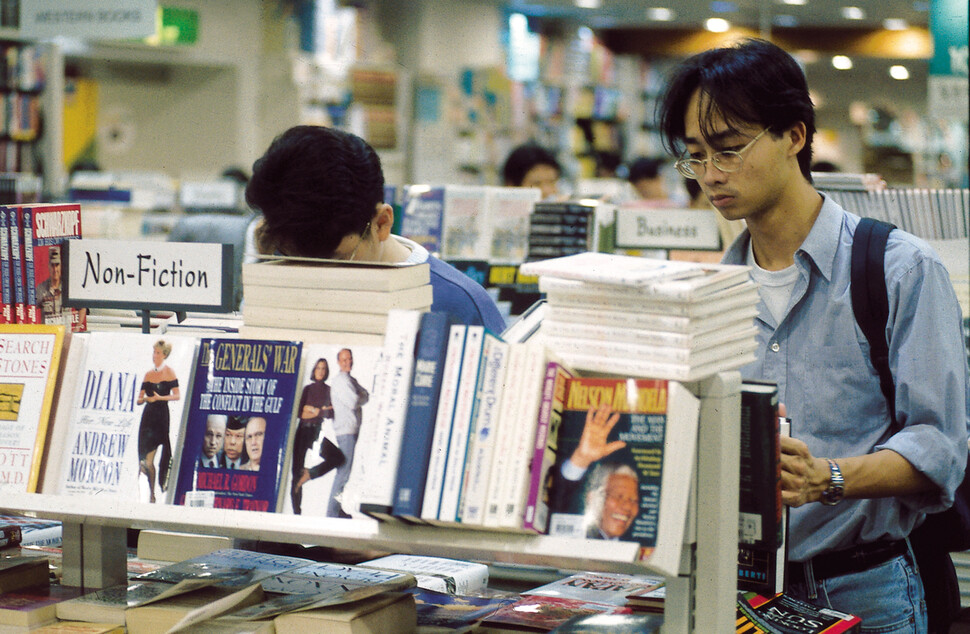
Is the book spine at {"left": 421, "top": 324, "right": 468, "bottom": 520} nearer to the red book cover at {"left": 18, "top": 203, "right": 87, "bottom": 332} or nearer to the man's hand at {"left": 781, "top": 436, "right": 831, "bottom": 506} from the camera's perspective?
the man's hand at {"left": 781, "top": 436, "right": 831, "bottom": 506}

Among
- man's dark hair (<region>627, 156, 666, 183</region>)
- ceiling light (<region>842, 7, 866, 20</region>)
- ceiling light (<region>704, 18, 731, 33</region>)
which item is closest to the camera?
man's dark hair (<region>627, 156, 666, 183</region>)

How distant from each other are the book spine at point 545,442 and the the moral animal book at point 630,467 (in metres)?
0.02

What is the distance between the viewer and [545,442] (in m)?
1.32

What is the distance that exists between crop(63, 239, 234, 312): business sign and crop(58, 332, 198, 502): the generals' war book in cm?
12

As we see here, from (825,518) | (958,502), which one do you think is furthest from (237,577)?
(958,502)

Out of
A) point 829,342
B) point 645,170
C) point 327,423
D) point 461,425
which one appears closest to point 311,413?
point 327,423

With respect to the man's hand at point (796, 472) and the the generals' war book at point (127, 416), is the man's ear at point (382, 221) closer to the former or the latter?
the the generals' war book at point (127, 416)

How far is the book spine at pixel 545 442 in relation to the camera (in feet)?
4.24

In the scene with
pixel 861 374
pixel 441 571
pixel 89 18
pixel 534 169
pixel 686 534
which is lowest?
pixel 441 571

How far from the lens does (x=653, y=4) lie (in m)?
11.4

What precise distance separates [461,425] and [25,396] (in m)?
0.73

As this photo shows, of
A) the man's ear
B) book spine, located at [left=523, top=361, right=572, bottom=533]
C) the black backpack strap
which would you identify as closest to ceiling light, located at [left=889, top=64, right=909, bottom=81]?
the man's ear

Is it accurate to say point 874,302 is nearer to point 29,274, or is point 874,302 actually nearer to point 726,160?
point 726,160

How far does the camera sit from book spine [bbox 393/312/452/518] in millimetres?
1304
